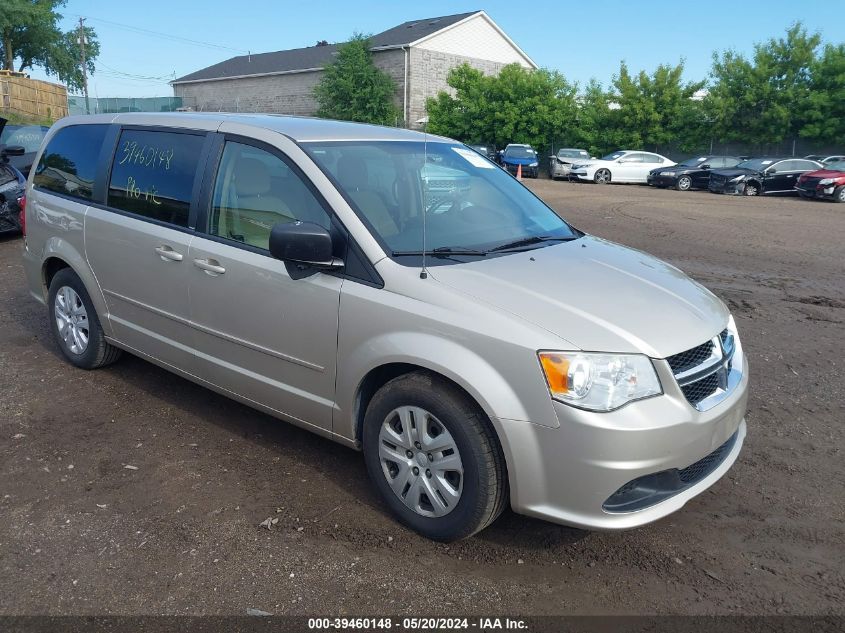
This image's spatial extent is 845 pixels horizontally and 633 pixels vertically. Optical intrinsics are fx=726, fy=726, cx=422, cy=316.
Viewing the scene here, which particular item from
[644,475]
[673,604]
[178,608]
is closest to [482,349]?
[644,475]

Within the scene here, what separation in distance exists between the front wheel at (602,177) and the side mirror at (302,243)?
1219 inches

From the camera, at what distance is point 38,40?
5209cm

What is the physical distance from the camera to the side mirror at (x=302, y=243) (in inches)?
134

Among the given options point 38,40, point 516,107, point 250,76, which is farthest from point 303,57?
point 516,107

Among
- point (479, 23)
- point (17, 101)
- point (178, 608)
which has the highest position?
point (479, 23)

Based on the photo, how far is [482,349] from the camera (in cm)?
303

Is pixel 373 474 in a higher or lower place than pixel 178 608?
higher

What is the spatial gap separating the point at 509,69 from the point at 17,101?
1054 inches

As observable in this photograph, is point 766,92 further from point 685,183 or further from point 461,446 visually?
point 461,446

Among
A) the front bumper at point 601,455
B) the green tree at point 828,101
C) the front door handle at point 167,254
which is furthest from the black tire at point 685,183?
the front bumper at point 601,455

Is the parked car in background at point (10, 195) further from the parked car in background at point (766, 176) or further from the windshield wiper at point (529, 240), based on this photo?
the parked car in background at point (766, 176)

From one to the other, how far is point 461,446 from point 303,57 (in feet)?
202

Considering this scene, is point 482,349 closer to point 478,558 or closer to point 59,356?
point 478,558

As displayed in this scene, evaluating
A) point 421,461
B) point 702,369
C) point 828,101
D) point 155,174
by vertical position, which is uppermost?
point 828,101
